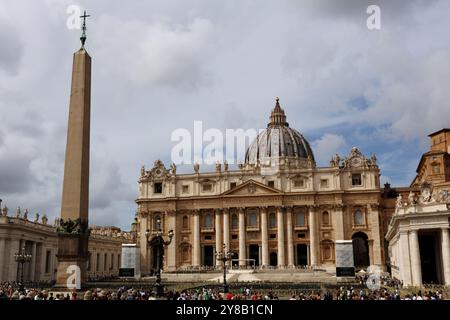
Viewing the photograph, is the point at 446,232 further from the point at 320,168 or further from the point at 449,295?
the point at 320,168

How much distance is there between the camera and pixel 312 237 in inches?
2645

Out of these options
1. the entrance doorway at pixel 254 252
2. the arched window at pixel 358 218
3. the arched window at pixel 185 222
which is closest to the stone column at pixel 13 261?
the arched window at pixel 185 222

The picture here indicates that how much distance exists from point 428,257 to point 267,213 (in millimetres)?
30817

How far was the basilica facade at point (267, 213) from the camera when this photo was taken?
67.3 meters

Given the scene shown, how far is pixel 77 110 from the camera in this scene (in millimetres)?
25031

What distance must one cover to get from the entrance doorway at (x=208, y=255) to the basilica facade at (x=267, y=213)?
0.47ft

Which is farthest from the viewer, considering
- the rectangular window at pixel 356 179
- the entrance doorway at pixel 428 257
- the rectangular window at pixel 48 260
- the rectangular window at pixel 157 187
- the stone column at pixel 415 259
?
the rectangular window at pixel 157 187

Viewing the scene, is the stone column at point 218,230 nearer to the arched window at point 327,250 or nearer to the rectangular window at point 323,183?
the arched window at point 327,250

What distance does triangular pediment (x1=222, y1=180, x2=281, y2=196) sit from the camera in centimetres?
6931

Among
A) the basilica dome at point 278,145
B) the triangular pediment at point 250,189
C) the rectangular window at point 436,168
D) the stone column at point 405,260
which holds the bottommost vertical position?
the stone column at point 405,260

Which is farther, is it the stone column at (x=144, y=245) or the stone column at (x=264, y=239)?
the stone column at (x=144, y=245)

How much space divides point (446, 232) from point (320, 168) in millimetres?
36371

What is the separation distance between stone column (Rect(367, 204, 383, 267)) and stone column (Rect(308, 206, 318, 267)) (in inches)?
292

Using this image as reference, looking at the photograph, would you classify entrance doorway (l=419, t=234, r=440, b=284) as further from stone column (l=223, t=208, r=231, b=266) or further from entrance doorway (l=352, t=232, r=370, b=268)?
stone column (l=223, t=208, r=231, b=266)
